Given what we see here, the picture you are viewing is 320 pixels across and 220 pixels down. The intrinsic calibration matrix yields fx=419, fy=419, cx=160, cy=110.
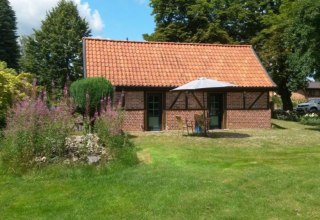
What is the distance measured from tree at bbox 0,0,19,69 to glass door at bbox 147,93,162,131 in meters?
24.9

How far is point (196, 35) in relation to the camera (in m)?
34.4


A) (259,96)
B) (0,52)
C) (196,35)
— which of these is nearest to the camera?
(259,96)

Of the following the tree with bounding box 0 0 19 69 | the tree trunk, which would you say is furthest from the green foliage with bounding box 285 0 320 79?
the tree with bounding box 0 0 19 69

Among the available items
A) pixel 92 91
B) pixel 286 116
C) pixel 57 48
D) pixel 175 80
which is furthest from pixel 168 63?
pixel 57 48

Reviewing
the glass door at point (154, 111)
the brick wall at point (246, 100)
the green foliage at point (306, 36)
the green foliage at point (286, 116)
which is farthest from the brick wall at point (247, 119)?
the green foliage at point (286, 116)

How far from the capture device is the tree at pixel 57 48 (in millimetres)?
42375

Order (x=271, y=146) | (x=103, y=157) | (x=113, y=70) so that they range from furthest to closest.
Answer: (x=113, y=70) → (x=271, y=146) → (x=103, y=157)

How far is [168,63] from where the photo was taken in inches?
853

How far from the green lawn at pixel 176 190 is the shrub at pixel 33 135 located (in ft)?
1.42

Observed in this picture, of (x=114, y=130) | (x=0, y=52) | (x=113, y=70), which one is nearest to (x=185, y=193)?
(x=114, y=130)

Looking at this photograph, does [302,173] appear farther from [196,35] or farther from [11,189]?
[196,35]

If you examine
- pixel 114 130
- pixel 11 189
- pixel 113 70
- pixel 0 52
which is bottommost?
pixel 11 189

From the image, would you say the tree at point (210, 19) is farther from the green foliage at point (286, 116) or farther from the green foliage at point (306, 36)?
the green foliage at point (306, 36)

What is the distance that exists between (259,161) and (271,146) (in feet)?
11.2
